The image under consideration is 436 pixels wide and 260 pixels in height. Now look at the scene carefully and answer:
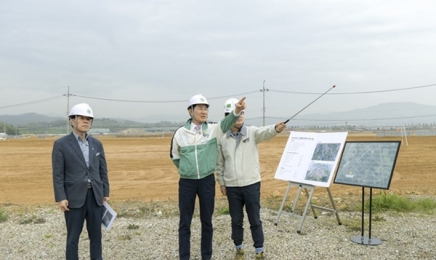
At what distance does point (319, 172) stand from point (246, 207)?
1965 mm

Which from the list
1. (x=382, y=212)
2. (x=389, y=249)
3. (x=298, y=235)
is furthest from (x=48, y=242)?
(x=382, y=212)

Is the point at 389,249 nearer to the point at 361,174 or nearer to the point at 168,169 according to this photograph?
the point at 361,174

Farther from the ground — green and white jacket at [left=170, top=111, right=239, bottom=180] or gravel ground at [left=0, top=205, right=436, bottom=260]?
green and white jacket at [left=170, top=111, right=239, bottom=180]

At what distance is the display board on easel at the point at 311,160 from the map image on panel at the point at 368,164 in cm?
21

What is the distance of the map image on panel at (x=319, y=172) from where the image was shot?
21.4 ft

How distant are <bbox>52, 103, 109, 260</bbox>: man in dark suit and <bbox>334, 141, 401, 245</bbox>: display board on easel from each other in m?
3.88

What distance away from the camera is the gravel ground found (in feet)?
18.5

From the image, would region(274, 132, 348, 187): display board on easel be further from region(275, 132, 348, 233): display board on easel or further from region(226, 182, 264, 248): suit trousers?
region(226, 182, 264, 248): suit trousers

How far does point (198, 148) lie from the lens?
15.8 ft

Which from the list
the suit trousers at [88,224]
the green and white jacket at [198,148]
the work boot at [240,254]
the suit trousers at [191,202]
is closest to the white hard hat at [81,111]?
the suit trousers at [88,224]

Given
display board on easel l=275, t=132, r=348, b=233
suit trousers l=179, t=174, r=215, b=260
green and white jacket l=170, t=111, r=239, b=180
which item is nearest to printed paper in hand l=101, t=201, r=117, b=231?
suit trousers l=179, t=174, r=215, b=260

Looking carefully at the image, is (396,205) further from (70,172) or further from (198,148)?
(70,172)

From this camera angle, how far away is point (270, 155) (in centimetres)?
2344

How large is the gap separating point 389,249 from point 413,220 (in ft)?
6.27
